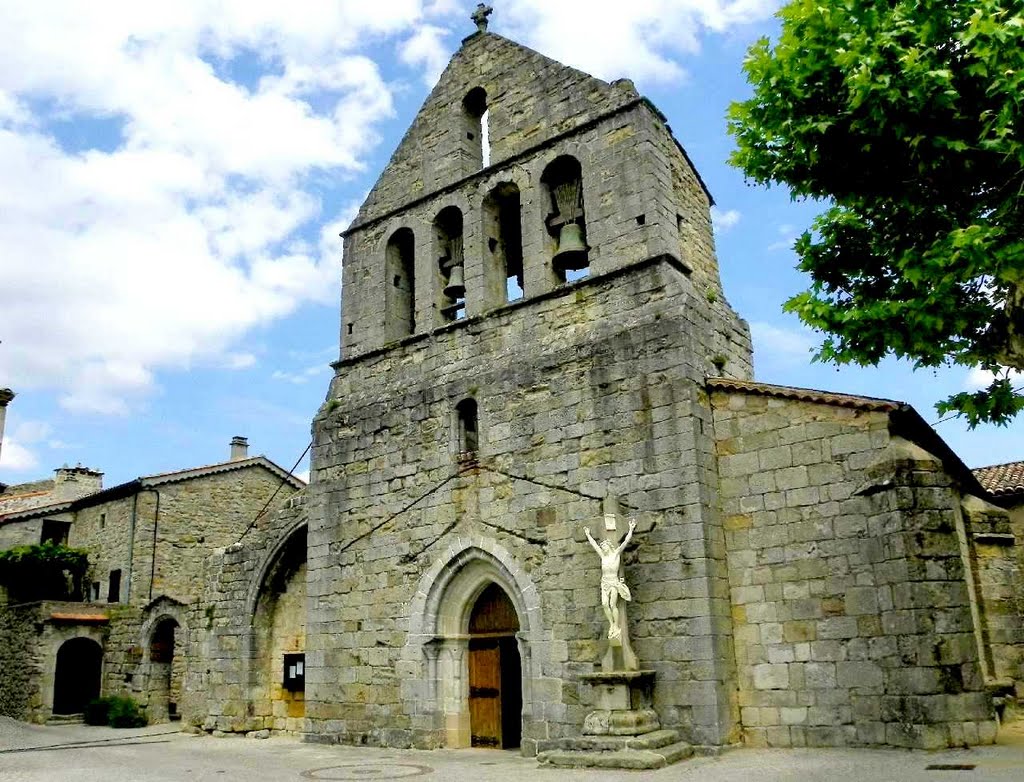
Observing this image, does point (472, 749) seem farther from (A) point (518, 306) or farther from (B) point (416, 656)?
(A) point (518, 306)

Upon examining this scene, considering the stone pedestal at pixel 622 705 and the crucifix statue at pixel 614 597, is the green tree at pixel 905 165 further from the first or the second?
the stone pedestal at pixel 622 705

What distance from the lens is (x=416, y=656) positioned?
12.8 metres

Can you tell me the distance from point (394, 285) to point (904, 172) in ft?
30.3

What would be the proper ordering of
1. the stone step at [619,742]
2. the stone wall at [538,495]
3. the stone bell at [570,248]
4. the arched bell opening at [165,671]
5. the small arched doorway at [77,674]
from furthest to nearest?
the small arched doorway at [77,674]
the arched bell opening at [165,671]
the stone bell at [570,248]
the stone wall at [538,495]
the stone step at [619,742]

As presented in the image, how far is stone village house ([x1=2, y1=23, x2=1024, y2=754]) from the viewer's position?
32.6 feet

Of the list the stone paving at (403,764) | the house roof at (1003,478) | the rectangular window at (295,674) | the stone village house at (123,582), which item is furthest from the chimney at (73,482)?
the house roof at (1003,478)

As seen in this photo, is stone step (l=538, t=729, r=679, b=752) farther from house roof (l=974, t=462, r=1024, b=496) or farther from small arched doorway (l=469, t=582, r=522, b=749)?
house roof (l=974, t=462, r=1024, b=496)

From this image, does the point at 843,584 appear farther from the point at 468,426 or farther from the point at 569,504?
the point at 468,426

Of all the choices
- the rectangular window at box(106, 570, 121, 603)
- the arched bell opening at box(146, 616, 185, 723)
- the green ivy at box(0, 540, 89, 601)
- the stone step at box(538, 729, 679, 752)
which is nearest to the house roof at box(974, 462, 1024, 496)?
the stone step at box(538, 729, 679, 752)

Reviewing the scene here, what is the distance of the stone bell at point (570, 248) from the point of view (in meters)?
13.2

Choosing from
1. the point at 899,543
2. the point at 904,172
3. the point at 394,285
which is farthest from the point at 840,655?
the point at 394,285

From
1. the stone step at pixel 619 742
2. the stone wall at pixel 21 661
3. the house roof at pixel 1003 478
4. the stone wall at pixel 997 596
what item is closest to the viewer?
the stone step at pixel 619 742

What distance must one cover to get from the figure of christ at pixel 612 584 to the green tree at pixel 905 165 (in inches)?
137

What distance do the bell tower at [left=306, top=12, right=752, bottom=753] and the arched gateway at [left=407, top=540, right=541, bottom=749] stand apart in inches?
1.8
